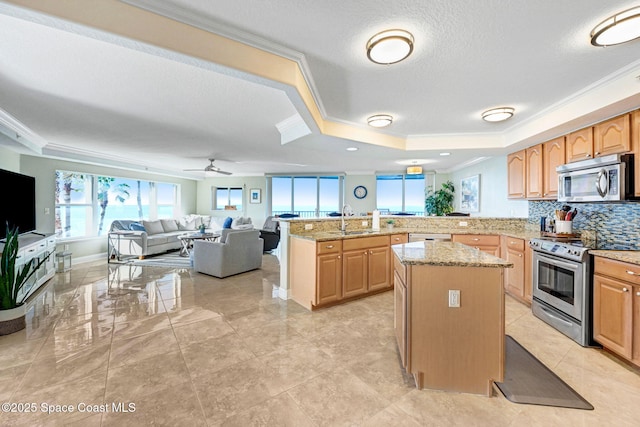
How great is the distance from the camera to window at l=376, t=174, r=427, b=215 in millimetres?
8539

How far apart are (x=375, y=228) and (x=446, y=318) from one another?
250 centimetres

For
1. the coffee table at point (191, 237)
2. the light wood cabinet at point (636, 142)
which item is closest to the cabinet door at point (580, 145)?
the light wood cabinet at point (636, 142)

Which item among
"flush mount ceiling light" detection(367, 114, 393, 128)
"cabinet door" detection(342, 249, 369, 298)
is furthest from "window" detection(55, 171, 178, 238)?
"flush mount ceiling light" detection(367, 114, 393, 128)

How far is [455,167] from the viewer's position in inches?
284

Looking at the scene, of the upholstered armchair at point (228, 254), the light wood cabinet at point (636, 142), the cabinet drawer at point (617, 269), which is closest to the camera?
the cabinet drawer at point (617, 269)

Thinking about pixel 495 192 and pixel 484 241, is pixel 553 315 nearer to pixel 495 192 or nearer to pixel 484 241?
pixel 484 241

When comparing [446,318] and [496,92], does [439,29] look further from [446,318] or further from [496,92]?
[446,318]

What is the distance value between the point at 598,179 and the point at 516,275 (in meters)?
1.48

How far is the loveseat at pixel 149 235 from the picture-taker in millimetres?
6141

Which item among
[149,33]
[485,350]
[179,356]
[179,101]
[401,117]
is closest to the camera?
[149,33]

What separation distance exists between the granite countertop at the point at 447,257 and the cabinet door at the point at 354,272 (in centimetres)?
125

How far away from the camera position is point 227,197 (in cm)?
967

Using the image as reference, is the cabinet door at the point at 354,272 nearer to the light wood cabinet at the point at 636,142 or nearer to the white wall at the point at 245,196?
the light wood cabinet at the point at 636,142

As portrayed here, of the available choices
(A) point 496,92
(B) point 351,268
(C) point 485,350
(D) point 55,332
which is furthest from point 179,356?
(A) point 496,92
